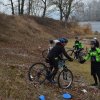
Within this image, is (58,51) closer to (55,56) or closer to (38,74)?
(55,56)

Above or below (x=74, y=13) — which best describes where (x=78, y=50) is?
below

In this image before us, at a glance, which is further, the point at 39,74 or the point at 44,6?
the point at 44,6

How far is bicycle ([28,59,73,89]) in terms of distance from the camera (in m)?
14.1

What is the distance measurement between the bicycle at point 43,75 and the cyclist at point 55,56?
224 millimetres

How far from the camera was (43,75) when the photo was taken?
1419 cm

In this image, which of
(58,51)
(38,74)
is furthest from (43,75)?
(58,51)

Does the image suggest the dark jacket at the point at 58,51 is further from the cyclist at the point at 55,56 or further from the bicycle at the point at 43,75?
the bicycle at the point at 43,75

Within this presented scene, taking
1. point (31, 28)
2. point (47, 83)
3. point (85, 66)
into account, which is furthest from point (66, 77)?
point (31, 28)

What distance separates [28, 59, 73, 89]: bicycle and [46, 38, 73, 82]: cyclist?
0.74 feet

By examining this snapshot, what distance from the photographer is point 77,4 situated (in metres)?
64.8

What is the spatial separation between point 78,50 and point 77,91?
39.1 ft

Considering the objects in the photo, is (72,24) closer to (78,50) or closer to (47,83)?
(78,50)

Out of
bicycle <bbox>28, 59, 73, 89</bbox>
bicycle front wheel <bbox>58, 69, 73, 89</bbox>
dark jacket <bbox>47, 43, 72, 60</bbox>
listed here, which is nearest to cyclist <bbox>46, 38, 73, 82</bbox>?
→ dark jacket <bbox>47, 43, 72, 60</bbox>

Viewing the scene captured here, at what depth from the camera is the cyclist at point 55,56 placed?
13883 millimetres
